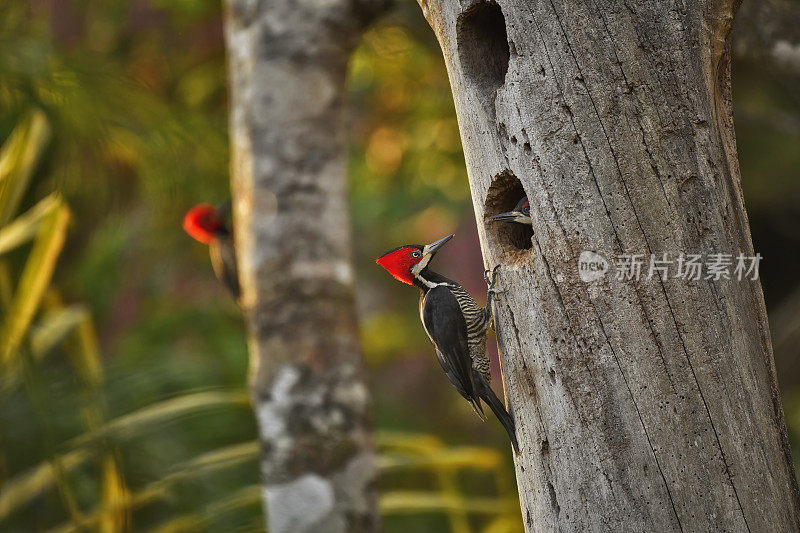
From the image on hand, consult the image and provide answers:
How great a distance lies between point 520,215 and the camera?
1.71 m

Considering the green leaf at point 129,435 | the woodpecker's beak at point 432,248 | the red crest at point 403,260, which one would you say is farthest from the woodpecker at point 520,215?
the green leaf at point 129,435

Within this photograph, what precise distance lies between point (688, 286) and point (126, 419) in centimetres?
163

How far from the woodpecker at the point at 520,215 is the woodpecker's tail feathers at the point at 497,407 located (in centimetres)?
45

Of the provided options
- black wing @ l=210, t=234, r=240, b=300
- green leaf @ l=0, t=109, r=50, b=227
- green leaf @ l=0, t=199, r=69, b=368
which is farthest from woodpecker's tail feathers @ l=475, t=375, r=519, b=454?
black wing @ l=210, t=234, r=240, b=300

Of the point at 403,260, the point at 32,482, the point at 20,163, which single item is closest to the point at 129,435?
the point at 32,482

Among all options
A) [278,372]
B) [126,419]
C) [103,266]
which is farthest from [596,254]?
[103,266]

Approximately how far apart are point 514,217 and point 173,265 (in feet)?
17.8

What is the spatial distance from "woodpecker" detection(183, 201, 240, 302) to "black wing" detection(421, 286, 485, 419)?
3154 millimetres

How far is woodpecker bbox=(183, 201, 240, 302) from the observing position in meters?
4.85

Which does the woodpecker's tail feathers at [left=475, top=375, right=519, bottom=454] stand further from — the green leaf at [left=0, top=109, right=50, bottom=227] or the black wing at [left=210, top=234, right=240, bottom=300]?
the black wing at [left=210, top=234, right=240, bottom=300]

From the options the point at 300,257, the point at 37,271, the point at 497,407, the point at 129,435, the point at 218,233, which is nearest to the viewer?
the point at 497,407

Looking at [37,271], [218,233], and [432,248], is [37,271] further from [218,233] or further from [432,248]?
[218,233]

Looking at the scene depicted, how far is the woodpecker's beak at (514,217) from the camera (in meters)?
1.70

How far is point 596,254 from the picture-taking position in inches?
63.2
